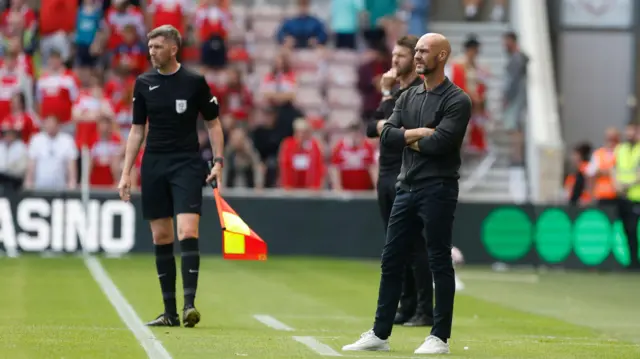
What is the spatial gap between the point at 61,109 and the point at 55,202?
2.54 m

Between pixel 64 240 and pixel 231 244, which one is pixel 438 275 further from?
pixel 64 240

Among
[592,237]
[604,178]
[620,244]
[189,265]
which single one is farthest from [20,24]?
[189,265]

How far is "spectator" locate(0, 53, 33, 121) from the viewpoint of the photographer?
80.6 ft

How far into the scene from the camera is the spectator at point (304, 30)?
2706cm

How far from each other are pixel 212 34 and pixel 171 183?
1387cm

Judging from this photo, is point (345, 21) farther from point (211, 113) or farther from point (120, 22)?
point (211, 113)

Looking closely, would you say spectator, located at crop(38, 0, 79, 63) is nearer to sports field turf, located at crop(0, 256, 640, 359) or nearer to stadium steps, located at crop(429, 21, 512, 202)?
sports field turf, located at crop(0, 256, 640, 359)

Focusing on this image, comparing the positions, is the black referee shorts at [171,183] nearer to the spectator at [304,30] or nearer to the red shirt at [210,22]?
the red shirt at [210,22]

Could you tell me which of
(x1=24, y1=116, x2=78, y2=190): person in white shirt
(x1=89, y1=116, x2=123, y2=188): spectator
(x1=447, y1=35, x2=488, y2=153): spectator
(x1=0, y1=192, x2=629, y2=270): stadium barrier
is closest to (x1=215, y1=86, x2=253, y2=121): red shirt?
(x1=89, y1=116, x2=123, y2=188): spectator

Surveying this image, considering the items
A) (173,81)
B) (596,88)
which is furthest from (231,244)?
(596,88)

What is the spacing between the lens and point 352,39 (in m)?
27.6

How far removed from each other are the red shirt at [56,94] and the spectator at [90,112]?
0.45 m

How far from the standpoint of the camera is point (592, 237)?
23672mm

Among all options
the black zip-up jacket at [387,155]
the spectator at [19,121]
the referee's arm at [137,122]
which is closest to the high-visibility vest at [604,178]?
the spectator at [19,121]
